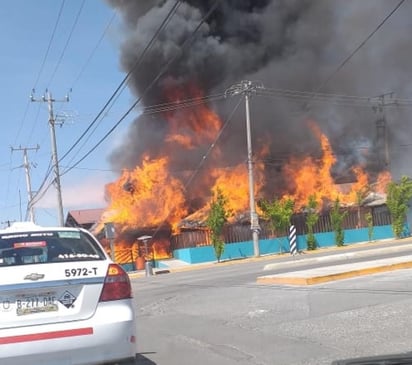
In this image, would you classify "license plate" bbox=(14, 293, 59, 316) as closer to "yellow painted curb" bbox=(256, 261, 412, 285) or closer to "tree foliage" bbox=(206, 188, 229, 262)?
"yellow painted curb" bbox=(256, 261, 412, 285)

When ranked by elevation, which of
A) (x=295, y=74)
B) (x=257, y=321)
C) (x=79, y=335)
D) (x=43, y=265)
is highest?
(x=295, y=74)

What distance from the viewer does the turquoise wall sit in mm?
34719

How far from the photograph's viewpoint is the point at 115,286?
4.99 meters

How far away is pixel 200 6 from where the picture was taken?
46.3 metres

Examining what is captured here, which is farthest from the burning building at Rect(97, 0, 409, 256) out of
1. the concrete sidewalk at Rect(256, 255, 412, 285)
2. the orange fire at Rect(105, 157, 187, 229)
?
the concrete sidewalk at Rect(256, 255, 412, 285)

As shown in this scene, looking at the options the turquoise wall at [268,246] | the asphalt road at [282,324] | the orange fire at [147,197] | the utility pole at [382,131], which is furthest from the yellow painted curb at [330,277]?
the utility pole at [382,131]

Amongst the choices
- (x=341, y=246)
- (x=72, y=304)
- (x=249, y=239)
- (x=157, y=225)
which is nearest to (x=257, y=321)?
(x=72, y=304)

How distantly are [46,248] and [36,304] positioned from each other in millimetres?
653

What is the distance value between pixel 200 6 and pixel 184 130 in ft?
31.7

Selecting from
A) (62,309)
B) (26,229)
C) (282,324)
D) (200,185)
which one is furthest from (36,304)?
(200,185)

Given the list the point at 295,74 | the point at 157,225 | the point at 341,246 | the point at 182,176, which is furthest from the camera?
the point at 295,74

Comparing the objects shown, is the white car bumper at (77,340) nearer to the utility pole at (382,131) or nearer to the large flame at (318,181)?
the large flame at (318,181)

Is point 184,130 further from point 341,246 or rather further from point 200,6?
point 341,246

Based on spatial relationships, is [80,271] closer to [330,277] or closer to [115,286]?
[115,286]
